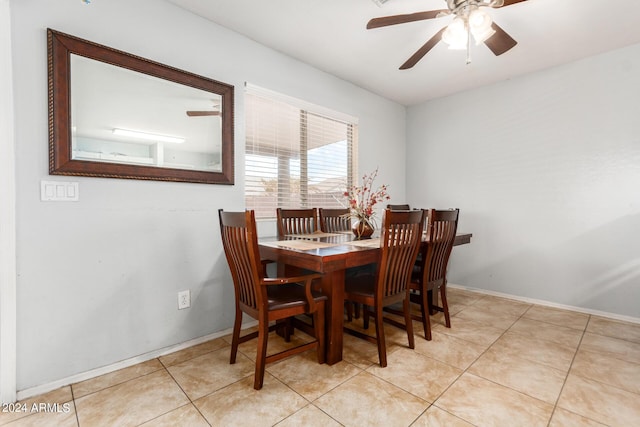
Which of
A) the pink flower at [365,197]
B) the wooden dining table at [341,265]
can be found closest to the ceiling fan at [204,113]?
the wooden dining table at [341,265]

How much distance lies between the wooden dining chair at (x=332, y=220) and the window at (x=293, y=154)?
244 millimetres

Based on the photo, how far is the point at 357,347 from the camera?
2.19 meters

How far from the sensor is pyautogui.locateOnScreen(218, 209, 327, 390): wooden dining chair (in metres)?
1.61

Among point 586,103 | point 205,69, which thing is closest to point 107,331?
point 205,69

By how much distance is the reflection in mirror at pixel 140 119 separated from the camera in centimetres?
178

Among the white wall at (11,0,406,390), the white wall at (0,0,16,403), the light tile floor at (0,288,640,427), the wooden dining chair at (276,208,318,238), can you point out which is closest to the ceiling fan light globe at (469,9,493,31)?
the white wall at (11,0,406,390)

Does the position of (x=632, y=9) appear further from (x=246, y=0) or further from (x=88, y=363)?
(x=88, y=363)

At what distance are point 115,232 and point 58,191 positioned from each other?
1.22ft

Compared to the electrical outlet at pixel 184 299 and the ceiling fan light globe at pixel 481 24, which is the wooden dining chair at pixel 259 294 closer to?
the electrical outlet at pixel 184 299

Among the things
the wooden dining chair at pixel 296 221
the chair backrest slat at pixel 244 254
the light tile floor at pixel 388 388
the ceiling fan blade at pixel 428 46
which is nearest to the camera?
the light tile floor at pixel 388 388

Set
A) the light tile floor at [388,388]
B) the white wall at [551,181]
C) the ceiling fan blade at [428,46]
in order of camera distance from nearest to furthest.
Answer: the light tile floor at [388,388], the ceiling fan blade at [428,46], the white wall at [551,181]

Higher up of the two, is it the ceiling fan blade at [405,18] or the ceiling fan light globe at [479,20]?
the ceiling fan blade at [405,18]

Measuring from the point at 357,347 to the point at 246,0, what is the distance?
2622mm

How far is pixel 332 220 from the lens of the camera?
312 centimetres
